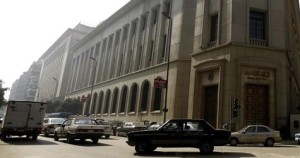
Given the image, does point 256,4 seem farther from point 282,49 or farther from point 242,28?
point 282,49

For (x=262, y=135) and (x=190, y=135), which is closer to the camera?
→ (x=190, y=135)

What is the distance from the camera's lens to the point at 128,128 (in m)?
30.1

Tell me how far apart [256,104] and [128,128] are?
1256 cm

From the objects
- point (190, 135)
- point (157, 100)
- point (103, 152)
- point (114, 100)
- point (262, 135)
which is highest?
point (114, 100)

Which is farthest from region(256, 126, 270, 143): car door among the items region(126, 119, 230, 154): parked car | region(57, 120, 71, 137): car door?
region(57, 120, 71, 137): car door

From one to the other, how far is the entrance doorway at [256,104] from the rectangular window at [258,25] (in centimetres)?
552

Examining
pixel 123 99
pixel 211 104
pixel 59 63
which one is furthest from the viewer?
pixel 59 63

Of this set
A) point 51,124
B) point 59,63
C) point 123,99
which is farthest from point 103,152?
point 59,63

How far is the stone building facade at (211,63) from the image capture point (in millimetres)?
27578

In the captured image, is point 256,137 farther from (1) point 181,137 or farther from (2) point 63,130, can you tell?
(2) point 63,130

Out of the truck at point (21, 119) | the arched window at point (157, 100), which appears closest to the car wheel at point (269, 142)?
the truck at point (21, 119)

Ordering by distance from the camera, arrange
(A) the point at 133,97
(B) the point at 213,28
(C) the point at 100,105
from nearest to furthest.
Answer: (B) the point at 213,28 < (A) the point at 133,97 < (C) the point at 100,105

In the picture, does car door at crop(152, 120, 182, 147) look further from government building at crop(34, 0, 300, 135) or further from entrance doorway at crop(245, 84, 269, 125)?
entrance doorway at crop(245, 84, 269, 125)

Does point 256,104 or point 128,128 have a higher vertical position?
point 256,104
